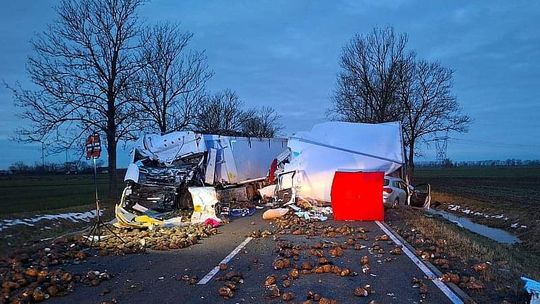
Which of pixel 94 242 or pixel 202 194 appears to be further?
pixel 202 194

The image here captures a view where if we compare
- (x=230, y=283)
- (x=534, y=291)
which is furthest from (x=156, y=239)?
(x=534, y=291)

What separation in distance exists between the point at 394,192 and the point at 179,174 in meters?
8.47

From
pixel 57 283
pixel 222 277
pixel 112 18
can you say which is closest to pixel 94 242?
pixel 57 283

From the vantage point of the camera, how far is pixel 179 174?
1834 cm

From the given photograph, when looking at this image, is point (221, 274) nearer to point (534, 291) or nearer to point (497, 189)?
point (534, 291)

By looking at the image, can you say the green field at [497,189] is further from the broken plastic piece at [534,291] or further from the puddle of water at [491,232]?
the broken plastic piece at [534,291]

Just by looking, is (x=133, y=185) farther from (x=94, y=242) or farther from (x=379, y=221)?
(x=379, y=221)

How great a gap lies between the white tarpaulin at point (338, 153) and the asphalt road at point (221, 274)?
9.48 metres

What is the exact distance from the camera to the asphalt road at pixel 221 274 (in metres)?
6.61

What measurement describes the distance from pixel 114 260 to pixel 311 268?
398 cm

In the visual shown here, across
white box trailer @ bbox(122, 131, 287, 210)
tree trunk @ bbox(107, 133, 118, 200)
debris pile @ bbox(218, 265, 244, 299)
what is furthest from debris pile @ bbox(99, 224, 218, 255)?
tree trunk @ bbox(107, 133, 118, 200)

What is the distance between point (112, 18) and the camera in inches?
941

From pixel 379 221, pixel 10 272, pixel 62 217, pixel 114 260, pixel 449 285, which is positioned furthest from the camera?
pixel 62 217

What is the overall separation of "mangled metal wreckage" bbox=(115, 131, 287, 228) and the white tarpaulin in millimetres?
2728
